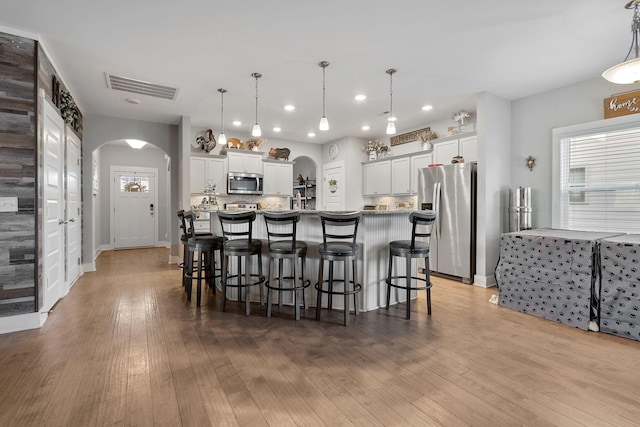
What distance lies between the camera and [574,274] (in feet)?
9.61

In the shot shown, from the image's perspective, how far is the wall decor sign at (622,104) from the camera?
3.48 metres

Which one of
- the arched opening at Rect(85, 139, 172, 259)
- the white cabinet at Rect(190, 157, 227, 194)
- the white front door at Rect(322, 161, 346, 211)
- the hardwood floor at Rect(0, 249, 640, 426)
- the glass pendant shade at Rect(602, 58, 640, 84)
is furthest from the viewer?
the arched opening at Rect(85, 139, 172, 259)

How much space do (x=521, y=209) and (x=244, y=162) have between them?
5.11m

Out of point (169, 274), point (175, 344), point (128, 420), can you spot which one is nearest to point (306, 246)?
point (175, 344)

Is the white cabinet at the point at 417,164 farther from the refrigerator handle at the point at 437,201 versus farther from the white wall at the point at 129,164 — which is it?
the white wall at the point at 129,164

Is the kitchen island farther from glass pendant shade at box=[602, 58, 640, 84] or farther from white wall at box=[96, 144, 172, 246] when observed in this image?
white wall at box=[96, 144, 172, 246]

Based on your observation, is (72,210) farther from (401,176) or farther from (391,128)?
(401,176)

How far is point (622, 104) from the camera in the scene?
11.7 feet

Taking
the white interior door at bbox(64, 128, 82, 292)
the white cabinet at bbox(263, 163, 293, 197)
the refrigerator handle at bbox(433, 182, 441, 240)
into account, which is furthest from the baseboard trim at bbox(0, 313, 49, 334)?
the refrigerator handle at bbox(433, 182, 441, 240)

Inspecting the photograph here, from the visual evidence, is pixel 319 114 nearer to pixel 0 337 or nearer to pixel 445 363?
pixel 445 363

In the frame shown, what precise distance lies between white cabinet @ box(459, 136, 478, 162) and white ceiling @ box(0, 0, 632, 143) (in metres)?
0.61

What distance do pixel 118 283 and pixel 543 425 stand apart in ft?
16.6

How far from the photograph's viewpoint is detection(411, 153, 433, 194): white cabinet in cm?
575

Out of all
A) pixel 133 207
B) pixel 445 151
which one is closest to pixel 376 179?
pixel 445 151
